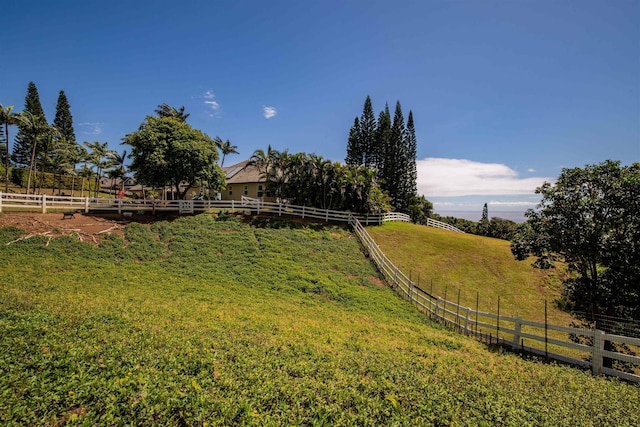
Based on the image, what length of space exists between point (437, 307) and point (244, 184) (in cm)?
3183

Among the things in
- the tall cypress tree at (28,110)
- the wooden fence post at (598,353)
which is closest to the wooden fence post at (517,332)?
the wooden fence post at (598,353)

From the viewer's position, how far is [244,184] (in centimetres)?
3962

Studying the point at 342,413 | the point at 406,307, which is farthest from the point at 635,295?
the point at 342,413

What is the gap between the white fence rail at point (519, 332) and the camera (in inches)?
309

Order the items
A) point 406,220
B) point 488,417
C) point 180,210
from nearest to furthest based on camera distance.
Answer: point 488,417
point 180,210
point 406,220

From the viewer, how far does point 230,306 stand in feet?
33.2

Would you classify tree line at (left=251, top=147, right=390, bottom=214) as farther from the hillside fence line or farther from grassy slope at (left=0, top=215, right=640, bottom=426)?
grassy slope at (left=0, top=215, right=640, bottom=426)

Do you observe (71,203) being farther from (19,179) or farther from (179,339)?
(19,179)

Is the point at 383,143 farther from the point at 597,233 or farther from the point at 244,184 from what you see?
the point at 597,233

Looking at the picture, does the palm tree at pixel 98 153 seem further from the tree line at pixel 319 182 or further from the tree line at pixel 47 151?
the tree line at pixel 319 182

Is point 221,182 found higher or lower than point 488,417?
higher

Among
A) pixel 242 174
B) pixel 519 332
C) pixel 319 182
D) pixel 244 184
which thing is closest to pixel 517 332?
pixel 519 332

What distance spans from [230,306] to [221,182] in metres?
20.9

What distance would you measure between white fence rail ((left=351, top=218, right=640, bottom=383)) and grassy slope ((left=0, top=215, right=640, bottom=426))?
983 millimetres
